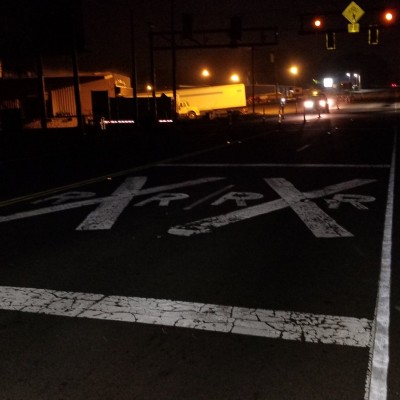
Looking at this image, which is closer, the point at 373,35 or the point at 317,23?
the point at 317,23

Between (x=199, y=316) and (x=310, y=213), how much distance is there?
15.5ft

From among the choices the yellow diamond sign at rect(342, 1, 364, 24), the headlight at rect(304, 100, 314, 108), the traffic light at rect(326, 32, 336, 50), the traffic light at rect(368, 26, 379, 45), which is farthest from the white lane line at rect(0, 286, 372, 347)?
the headlight at rect(304, 100, 314, 108)

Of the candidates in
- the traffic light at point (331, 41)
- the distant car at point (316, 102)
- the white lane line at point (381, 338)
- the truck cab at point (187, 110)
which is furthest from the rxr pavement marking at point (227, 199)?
the truck cab at point (187, 110)

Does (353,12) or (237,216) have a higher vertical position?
(353,12)

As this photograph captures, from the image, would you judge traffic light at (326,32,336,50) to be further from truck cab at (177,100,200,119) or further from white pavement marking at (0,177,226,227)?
white pavement marking at (0,177,226,227)

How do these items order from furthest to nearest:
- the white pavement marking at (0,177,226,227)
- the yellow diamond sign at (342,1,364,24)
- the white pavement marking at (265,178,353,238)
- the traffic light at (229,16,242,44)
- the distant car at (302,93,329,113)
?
1. the distant car at (302,93,329,113)
2. the traffic light at (229,16,242,44)
3. the yellow diamond sign at (342,1,364,24)
4. the white pavement marking at (0,177,226,227)
5. the white pavement marking at (265,178,353,238)

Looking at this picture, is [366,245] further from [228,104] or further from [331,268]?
[228,104]

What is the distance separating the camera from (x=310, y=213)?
9.19 meters

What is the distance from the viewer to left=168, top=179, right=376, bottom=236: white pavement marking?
8188 millimetres

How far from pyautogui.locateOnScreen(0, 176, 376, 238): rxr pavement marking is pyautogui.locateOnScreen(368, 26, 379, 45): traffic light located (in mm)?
25859

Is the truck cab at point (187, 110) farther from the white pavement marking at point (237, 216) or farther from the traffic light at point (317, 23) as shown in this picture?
the white pavement marking at point (237, 216)

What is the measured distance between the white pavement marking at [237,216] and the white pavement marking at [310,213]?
0.71ft

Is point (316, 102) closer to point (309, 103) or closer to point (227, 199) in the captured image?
point (309, 103)

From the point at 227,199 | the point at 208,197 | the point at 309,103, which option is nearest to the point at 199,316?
the point at 227,199
